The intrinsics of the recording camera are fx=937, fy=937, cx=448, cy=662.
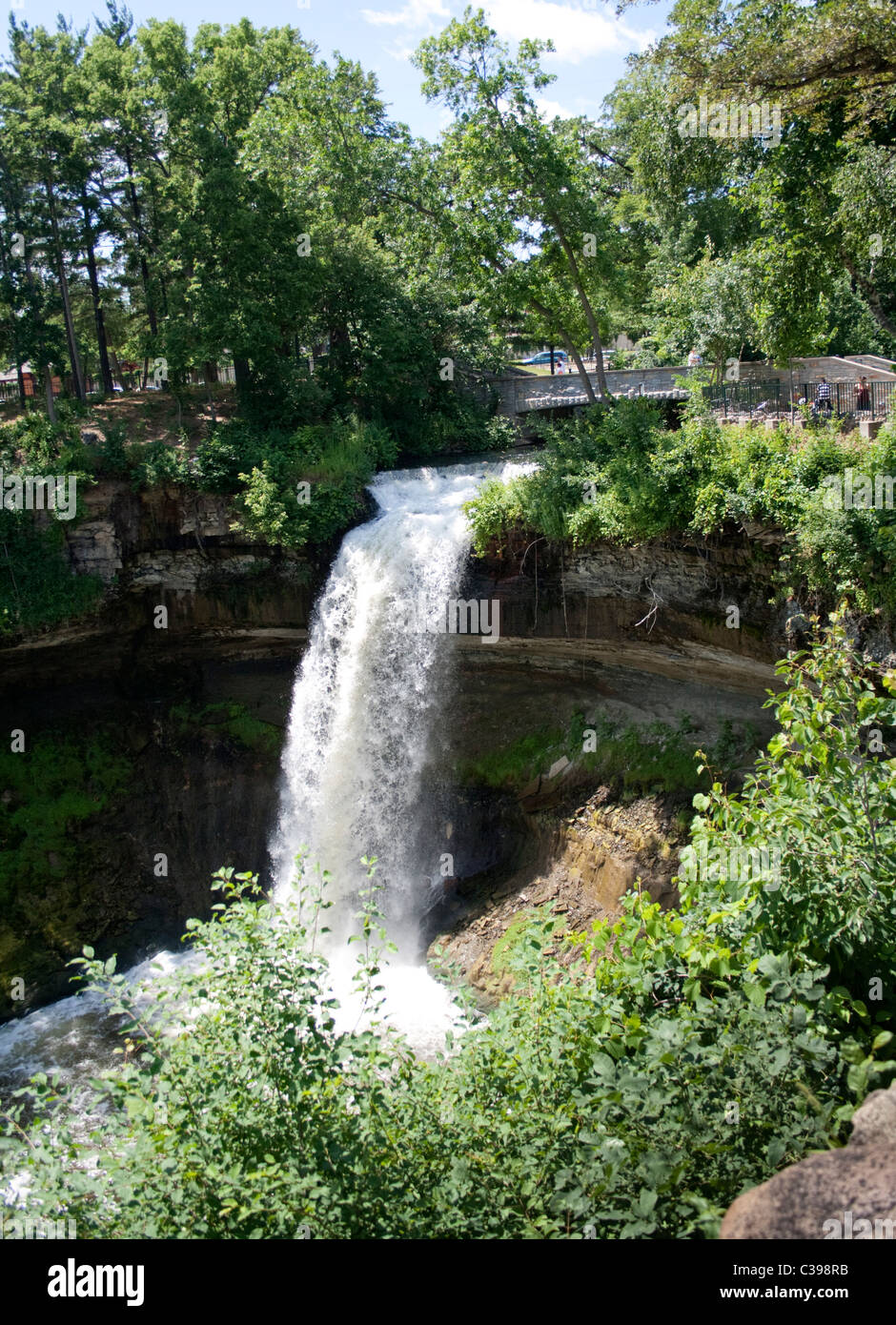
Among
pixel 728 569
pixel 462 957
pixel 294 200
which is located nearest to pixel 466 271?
pixel 294 200

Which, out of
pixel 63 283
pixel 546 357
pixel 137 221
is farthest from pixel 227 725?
pixel 546 357

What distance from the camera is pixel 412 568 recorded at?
18.0 m

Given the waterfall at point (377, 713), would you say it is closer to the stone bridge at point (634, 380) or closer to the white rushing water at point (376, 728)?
the white rushing water at point (376, 728)

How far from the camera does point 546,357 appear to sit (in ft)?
148

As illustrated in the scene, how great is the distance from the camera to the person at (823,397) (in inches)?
671

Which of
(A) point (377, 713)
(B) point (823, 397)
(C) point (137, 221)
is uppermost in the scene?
(C) point (137, 221)

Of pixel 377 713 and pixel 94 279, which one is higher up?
pixel 94 279

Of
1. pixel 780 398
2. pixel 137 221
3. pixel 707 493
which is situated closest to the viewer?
pixel 707 493

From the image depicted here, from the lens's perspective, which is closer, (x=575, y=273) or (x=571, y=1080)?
(x=571, y=1080)

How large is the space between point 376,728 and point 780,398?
33.5 feet

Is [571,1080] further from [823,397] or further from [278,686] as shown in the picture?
[278,686]

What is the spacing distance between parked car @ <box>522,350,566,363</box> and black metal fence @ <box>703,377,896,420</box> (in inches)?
970

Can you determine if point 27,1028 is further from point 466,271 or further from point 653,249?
point 653,249

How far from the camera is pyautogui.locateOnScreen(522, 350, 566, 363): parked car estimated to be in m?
42.9
